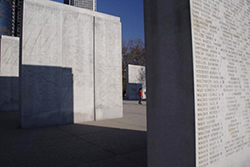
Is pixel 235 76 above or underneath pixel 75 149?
above

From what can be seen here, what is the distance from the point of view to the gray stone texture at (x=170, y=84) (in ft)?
8.77

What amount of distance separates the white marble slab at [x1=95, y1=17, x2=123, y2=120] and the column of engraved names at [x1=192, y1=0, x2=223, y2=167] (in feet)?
25.2

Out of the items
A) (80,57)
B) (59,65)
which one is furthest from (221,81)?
(80,57)

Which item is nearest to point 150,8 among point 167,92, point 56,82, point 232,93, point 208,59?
point 208,59

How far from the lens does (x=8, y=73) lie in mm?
15406

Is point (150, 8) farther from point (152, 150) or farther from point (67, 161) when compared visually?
point (67, 161)

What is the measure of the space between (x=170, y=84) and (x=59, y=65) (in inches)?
289

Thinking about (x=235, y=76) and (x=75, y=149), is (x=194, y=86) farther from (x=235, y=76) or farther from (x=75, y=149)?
(x=75, y=149)

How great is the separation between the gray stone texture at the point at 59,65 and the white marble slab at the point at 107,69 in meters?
0.06

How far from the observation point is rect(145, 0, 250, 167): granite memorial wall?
267cm

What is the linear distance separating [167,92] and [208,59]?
86cm

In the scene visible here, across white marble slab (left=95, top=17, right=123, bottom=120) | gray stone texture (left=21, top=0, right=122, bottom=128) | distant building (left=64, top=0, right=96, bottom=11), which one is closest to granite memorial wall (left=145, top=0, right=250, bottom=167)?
gray stone texture (left=21, top=0, right=122, bottom=128)

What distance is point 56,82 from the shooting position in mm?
8906

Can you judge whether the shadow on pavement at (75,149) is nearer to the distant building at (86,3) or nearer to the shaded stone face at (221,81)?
the shaded stone face at (221,81)
